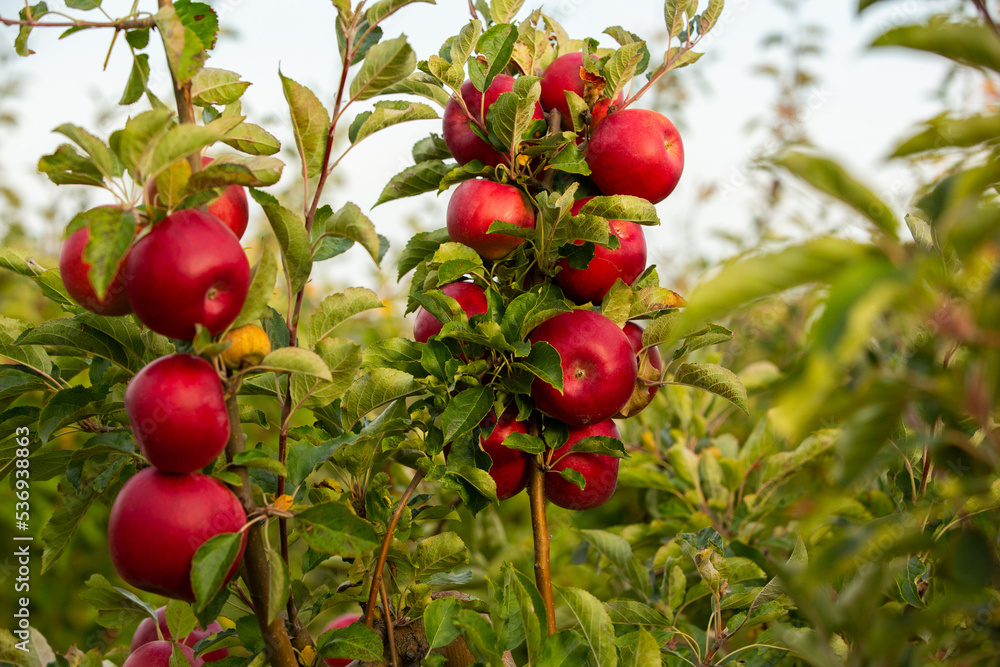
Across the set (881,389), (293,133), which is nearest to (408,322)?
(293,133)

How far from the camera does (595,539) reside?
4.59ft

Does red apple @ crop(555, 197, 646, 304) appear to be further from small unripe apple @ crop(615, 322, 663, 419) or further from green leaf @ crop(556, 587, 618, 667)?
green leaf @ crop(556, 587, 618, 667)

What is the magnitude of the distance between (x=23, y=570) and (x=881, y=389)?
57.2 inches

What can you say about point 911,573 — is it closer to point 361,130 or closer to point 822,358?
point 822,358

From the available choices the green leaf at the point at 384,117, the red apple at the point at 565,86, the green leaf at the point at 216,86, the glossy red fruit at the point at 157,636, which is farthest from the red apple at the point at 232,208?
the glossy red fruit at the point at 157,636

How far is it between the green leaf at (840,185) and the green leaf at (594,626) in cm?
62

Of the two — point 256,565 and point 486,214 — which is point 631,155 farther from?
point 256,565

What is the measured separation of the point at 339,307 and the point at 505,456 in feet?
1.10

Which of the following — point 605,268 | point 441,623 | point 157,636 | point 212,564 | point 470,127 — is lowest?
point 157,636

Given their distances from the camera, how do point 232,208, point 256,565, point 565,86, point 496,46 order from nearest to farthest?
1. point 256,565
2. point 232,208
3. point 496,46
4. point 565,86

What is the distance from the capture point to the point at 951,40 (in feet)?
1.78

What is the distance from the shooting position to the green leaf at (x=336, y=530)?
84 centimetres

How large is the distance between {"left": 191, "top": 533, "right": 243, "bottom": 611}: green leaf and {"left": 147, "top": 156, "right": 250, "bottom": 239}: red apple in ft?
1.36

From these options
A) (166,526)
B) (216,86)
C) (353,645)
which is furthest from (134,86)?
(353,645)
